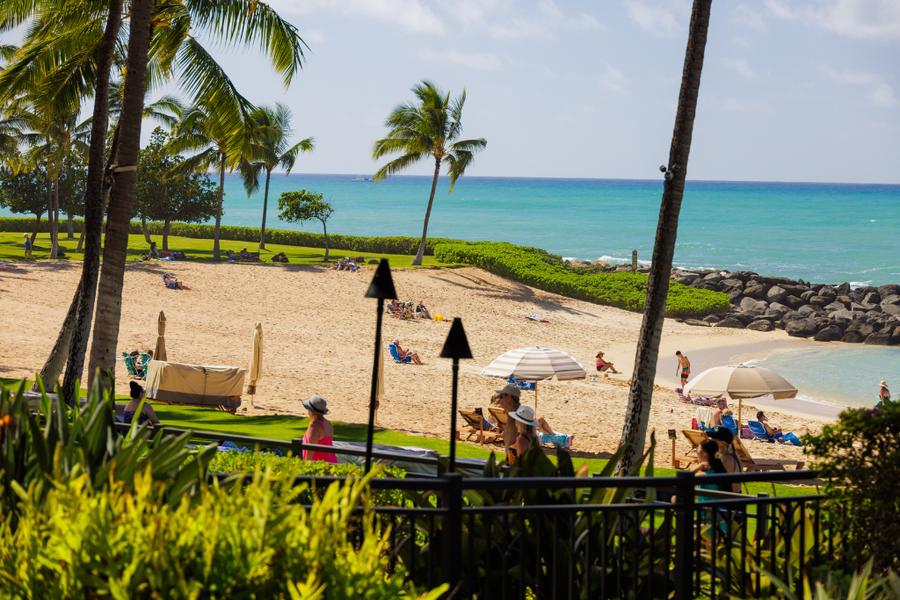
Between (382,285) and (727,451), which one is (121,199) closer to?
(382,285)

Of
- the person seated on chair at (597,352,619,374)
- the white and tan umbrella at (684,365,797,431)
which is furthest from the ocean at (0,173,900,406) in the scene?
the white and tan umbrella at (684,365,797,431)

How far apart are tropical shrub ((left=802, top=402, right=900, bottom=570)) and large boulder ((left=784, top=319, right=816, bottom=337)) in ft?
109

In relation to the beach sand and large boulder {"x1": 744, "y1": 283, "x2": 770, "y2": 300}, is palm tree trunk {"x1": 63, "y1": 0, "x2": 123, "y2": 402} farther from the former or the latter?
large boulder {"x1": 744, "y1": 283, "x2": 770, "y2": 300}

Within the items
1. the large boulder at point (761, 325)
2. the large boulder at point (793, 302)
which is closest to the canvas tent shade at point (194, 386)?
the large boulder at point (761, 325)

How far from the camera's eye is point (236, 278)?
3203 centimetres

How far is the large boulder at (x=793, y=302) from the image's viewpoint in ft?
128

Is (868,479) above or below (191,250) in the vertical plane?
below

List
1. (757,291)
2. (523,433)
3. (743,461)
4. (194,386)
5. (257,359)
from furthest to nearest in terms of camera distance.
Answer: (757,291), (257,359), (194,386), (743,461), (523,433)

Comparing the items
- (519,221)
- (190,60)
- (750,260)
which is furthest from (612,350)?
(519,221)

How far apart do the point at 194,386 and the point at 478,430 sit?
5.94 m

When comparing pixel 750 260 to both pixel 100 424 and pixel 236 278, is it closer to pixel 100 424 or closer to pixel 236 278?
pixel 236 278

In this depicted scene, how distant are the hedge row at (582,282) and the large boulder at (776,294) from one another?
320cm

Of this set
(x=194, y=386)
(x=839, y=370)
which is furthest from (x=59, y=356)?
(x=839, y=370)

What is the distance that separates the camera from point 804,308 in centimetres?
3722
